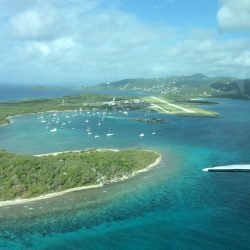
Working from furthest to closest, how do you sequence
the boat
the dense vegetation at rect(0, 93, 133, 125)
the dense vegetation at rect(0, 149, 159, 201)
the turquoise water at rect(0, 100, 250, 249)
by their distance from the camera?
the dense vegetation at rect(0, 93, 133, 125)
the boat
the dense vegetation at rect(0, 149, 159, 201)
the turquoise water at rect(0, 100, 250, 249)

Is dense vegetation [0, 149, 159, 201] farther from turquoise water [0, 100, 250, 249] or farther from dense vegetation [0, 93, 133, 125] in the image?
dense vegetation [0, 93, 133, 125]

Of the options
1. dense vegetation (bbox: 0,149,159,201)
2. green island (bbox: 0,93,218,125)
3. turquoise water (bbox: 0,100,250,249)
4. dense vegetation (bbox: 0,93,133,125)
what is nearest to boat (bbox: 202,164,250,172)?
turquoise water (bbox: 0,100,250,249)

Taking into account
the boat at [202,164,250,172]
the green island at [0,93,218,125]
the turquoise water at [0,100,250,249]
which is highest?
the green island at [0,93,218,125]

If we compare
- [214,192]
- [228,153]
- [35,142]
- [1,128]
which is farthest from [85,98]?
[214,192]

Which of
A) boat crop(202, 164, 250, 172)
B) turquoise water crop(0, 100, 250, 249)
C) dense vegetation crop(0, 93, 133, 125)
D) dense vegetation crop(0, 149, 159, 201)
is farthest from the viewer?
dense vegetation crop(0, 93, 133, 125)

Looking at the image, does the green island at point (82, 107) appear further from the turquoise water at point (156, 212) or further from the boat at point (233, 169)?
the boat at point (233, 169)

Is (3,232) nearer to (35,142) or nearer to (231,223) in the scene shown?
(231,223)

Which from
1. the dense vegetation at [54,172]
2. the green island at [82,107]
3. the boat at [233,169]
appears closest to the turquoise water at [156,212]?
the boat at [233,169]

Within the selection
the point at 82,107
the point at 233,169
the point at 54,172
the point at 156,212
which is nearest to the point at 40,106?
the point at 82,107
